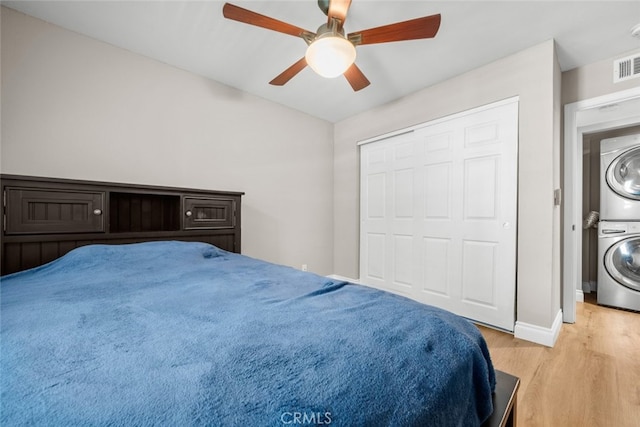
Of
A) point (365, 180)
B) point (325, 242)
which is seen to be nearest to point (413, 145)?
point (365, 180)

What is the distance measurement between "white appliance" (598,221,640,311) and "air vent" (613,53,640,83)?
1.72 meters

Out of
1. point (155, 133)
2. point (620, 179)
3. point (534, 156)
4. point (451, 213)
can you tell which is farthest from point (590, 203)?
point (155, 133)

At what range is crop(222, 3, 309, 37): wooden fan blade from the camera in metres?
1.44

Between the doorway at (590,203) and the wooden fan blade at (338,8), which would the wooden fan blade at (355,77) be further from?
the doorway at (590,203)

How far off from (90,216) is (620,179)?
5129 millimetres

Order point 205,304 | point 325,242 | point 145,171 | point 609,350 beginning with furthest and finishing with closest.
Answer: point 325,242 → point 145,171 → point 609,350 → point 205,304

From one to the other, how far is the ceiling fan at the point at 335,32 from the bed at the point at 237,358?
1.29m

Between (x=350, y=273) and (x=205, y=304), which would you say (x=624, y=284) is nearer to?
(x=350, y=273)

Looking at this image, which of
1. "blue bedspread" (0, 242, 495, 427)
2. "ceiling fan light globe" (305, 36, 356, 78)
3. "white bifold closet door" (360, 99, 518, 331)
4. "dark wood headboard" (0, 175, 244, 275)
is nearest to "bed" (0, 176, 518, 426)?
"blue bedspread" (0, 242, 495, 427)

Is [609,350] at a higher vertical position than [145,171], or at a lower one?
lower

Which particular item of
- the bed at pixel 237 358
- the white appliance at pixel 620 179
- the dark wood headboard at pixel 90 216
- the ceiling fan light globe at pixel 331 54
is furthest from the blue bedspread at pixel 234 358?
the white appliance at pixel 620 179

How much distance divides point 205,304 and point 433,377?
71 centimetres

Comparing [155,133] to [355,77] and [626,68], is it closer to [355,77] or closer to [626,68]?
[355,77]

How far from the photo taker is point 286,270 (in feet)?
4.72
